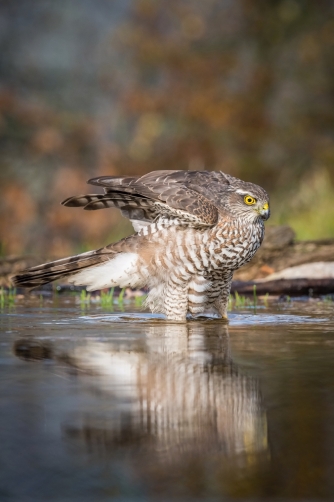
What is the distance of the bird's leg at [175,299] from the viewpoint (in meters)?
5.93

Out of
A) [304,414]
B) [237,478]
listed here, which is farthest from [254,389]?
[237,478]

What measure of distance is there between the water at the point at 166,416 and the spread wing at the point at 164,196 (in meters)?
1.26

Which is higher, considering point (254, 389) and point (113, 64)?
point (113, 64)

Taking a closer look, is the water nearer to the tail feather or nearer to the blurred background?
the tail feather

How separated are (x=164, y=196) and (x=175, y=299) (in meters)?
0.75

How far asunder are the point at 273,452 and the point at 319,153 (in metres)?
13.5

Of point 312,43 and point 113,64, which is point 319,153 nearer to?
point 312,43

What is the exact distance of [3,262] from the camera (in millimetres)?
8383

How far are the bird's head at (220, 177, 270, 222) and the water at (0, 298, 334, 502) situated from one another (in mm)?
1427

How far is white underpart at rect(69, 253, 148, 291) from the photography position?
20.0 ft

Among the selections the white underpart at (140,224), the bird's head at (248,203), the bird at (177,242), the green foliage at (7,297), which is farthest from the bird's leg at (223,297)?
the green foliage at (7,297)

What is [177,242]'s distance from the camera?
5.84 metres

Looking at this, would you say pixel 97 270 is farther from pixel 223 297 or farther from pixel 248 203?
pixel 248 203

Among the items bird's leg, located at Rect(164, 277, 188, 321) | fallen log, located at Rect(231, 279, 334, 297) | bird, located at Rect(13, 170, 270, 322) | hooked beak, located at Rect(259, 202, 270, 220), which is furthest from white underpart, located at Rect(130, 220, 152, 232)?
fallen log, located at Rect(231, 279, 334, 297)
